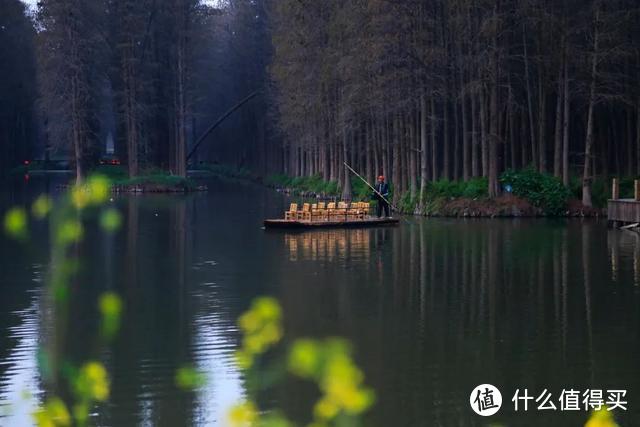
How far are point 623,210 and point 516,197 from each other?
22.0ft

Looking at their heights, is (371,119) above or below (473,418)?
above

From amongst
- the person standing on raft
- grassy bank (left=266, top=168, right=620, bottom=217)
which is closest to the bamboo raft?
the person standing on raft

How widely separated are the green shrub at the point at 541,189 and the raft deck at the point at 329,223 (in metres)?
6.72

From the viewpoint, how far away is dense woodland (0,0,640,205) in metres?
46.7

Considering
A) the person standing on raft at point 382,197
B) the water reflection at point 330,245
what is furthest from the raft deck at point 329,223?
the person standing on raft at point 382,197

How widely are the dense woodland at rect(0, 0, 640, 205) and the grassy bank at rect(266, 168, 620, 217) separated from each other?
0.61m

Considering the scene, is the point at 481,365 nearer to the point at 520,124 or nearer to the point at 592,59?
the point at 592,59

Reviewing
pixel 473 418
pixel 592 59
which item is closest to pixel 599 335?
pixel 473 418

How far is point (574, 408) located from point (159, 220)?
117ft

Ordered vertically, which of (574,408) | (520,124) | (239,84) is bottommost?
(574,408)

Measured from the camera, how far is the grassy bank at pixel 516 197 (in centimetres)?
4622

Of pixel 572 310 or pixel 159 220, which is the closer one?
pixel 572 310

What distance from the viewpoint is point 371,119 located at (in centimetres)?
5512

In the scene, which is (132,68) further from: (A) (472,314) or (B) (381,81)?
(A) (472,314)
